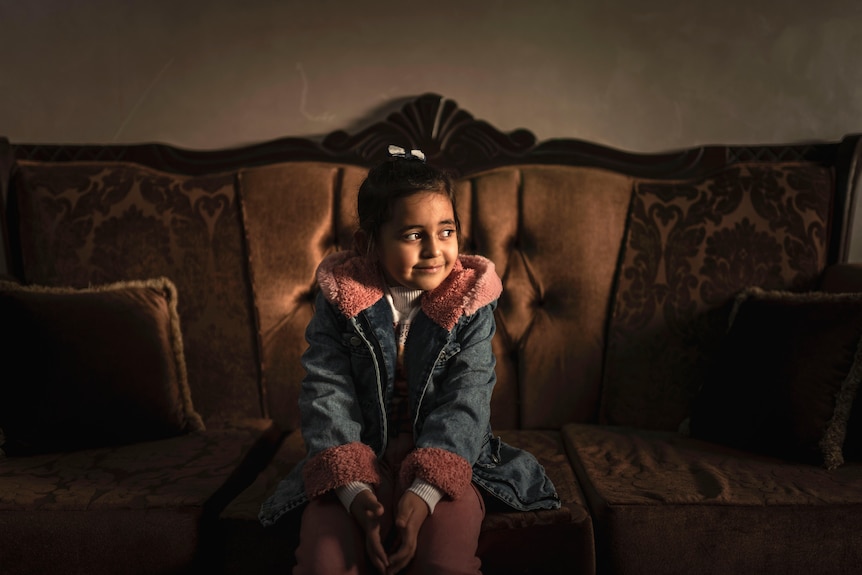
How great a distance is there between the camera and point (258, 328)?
5.37 feet

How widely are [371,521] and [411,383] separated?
29 cm

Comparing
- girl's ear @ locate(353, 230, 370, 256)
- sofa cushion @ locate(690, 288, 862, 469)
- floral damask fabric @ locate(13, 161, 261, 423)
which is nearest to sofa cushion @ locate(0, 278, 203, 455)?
floral damask fabric @ locate(13, 161, 261, 423)

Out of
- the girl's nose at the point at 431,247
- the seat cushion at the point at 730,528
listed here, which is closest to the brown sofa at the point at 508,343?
the seat cushion at the point at 730,528

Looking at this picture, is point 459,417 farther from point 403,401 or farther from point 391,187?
point 391,187

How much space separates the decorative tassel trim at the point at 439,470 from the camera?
1.04 metres

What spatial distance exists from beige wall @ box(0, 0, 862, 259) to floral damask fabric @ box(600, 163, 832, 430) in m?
0.33

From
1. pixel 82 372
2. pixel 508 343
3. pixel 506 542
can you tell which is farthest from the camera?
pixel 508 343

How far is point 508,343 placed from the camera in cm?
163

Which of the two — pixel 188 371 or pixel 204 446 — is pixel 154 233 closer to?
pixel 188 371

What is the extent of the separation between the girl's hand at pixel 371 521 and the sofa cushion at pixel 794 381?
806mm

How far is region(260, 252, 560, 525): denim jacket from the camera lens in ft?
3.67

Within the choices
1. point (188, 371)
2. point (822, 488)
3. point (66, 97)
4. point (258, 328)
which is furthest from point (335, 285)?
point (66, 97)

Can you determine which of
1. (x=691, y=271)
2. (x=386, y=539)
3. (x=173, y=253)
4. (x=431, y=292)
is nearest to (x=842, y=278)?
(x=691, y=271)

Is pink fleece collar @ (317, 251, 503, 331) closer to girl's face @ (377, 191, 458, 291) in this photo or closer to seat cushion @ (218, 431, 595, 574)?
girl's face @ (377, 191, 458, 291)
